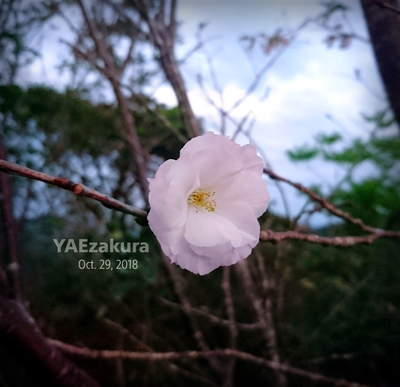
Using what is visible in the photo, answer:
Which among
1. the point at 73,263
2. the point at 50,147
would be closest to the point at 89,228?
the point at 73,263

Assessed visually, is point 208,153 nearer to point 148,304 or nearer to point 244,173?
point 244,173

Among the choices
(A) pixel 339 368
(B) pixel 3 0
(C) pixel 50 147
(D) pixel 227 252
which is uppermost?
(B) pixel 3 0

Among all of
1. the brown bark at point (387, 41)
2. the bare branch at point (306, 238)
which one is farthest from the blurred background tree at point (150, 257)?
the bare branch at point (306, 238)

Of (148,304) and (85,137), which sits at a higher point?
(85,137)

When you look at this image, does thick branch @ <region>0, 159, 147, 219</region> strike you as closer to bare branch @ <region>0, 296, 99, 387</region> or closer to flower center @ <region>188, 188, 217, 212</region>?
flower center @ <region>188, 188, 217, 212</region>

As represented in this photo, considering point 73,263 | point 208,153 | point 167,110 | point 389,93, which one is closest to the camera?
point 208,153

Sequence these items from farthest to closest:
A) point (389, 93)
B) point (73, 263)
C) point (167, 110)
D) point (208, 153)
Result: point (167, 110) → point (73, 263) → point (389, 93) → point (208, 153)

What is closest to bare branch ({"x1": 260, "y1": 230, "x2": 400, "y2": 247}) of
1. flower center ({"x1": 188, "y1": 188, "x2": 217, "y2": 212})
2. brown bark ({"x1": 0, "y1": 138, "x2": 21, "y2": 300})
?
flower center ({"x1": 188, "y1": 188, "x2": 217, "y2": 212})

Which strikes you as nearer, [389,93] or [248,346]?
[389,93]
